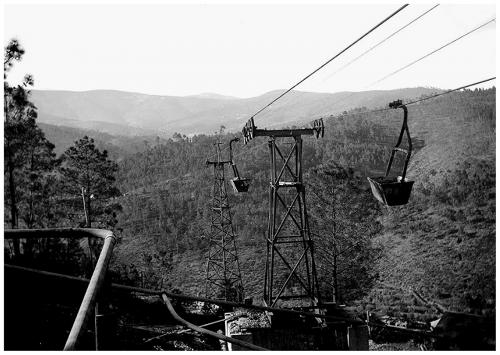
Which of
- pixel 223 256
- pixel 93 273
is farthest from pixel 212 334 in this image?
pixel 223 256

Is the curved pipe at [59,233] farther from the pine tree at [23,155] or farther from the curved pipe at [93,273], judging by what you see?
the pine tree at [23,155]

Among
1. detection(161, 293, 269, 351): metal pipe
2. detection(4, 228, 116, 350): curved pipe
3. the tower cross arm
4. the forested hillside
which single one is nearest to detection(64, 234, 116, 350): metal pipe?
detection(4, 228, 116, 350): curved pipe

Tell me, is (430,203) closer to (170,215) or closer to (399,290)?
(399,290)

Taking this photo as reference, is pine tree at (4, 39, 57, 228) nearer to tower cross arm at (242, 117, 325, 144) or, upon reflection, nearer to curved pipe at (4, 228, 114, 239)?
tower cross arm at (242, 117, 325, 144)

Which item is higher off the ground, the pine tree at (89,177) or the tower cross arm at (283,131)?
the tower cross arm at (283,131)

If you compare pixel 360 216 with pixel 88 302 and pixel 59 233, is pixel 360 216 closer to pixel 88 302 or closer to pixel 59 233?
pixel 59 233

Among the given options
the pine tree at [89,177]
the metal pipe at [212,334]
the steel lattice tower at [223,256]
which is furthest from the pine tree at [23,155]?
the metal pipe at [212,334]
